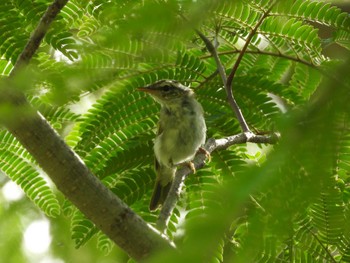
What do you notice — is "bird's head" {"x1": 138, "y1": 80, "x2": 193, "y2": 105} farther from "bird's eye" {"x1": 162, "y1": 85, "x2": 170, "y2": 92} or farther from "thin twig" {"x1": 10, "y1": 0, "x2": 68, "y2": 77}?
"thin twig" {"x1": 10, "y1": 0, "x2": 68, "y2": 77}

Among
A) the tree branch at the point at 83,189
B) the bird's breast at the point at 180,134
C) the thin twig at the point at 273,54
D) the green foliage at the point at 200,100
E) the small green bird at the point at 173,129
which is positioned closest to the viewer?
the tree branch at the point at 83,189

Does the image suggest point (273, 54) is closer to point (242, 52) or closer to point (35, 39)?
point (242, 52)

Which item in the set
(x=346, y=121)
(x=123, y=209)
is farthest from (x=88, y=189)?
(x=346, y=121)

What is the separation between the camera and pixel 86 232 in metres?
3.19

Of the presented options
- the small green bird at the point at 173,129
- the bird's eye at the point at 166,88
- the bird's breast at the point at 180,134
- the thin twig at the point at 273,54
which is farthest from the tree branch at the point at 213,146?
the bird's breast at the point at 180,134

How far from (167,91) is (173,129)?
49cm

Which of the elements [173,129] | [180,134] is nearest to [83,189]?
[173,129]

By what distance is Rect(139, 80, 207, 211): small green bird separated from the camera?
3.89 metres

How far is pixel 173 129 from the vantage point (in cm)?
466

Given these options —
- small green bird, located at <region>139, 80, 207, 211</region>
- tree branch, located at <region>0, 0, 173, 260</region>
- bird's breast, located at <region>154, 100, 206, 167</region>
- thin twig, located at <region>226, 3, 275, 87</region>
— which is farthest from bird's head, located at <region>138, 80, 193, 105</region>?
tree branch, located at <region>0, 0, 173, 260</region>

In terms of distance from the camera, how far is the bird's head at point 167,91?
3.75 meters

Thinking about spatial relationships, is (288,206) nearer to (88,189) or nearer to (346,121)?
(346,121)

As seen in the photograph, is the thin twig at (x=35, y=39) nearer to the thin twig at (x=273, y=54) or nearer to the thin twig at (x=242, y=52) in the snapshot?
the thin twig at (x=242, y=52)

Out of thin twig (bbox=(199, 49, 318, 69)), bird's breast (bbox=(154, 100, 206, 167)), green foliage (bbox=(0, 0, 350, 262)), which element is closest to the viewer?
green foliage (bbox=(0, 0, 350, 262))
